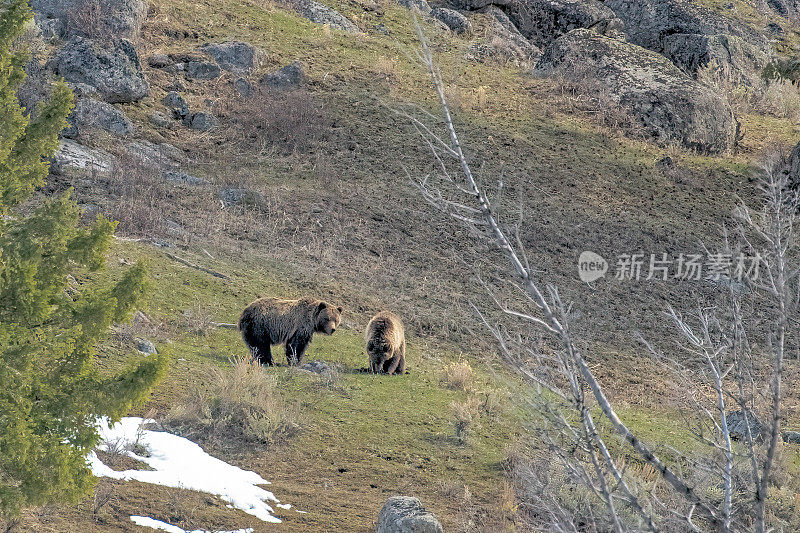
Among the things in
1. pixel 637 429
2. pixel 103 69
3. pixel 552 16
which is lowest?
pixel 637 429

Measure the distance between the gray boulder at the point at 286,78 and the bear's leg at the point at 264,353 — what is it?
44.0 feet

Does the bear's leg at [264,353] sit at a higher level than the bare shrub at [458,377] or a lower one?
higher

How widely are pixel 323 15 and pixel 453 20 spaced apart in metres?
5.16

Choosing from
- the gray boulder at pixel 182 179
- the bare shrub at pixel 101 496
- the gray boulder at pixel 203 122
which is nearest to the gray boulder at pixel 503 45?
the gray boulder at pixel 203 122

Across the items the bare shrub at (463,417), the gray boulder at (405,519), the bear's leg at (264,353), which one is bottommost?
the bare shrub at (463,417)

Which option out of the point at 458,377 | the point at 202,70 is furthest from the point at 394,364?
the point at 202,70

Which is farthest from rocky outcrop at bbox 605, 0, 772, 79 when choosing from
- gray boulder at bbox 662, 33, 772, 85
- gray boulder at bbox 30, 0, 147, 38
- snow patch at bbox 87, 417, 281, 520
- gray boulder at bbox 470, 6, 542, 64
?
snow patch at bbox 87, 417, 281, 520

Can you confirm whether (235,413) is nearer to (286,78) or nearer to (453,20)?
(286,78)

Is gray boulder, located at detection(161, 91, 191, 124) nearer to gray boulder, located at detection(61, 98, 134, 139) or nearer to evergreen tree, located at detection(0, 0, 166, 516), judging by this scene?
gray boulder, located at detection(61, 98, 134, 139)

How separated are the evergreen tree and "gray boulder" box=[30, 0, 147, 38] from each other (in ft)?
61.2

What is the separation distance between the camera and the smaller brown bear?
13.2 meters

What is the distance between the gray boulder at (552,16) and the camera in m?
33.5

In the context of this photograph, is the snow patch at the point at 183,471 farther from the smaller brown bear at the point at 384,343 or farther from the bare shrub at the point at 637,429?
the smaller brown bear at the point at 384,343

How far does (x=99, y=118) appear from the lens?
69.0ft
